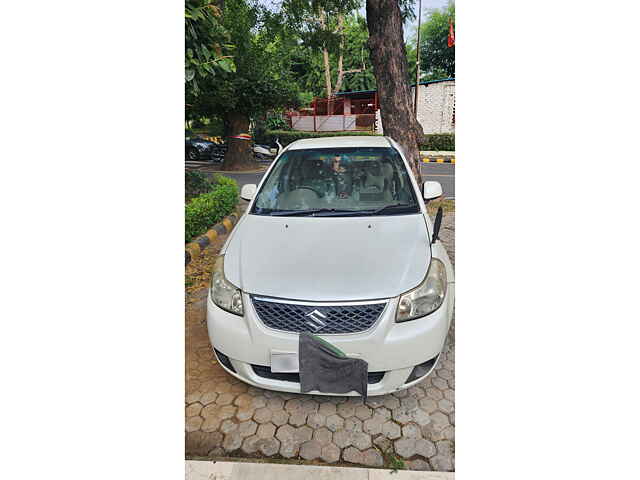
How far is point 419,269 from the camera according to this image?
1.84 meters

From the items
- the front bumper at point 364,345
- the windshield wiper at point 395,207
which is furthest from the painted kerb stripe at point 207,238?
the windshield wiper at point 395,207

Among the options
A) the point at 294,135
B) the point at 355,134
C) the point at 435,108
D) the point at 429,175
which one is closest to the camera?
the point at 355,134

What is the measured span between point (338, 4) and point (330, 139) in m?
2.62

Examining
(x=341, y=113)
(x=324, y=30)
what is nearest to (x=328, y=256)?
(x=341, y=113)

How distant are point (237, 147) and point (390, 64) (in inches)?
112

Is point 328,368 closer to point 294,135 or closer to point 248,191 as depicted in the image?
point 248,191

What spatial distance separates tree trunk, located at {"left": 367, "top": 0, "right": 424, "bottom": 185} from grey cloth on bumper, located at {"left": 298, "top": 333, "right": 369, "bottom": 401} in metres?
3.55

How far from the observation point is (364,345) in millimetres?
1656

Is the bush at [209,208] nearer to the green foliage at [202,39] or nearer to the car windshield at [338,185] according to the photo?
the green foliage at [202,39]

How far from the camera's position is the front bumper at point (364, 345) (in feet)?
5.46

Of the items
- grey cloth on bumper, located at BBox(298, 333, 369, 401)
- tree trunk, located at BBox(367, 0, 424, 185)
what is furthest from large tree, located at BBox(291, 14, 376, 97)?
grey cloth on bumper, located at BBox(298, 333, 369, 401)

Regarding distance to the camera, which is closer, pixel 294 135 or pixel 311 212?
pixel 311 212

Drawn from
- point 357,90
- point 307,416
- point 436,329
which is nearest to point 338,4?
point 357,90

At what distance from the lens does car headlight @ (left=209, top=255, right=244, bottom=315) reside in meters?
1.80
